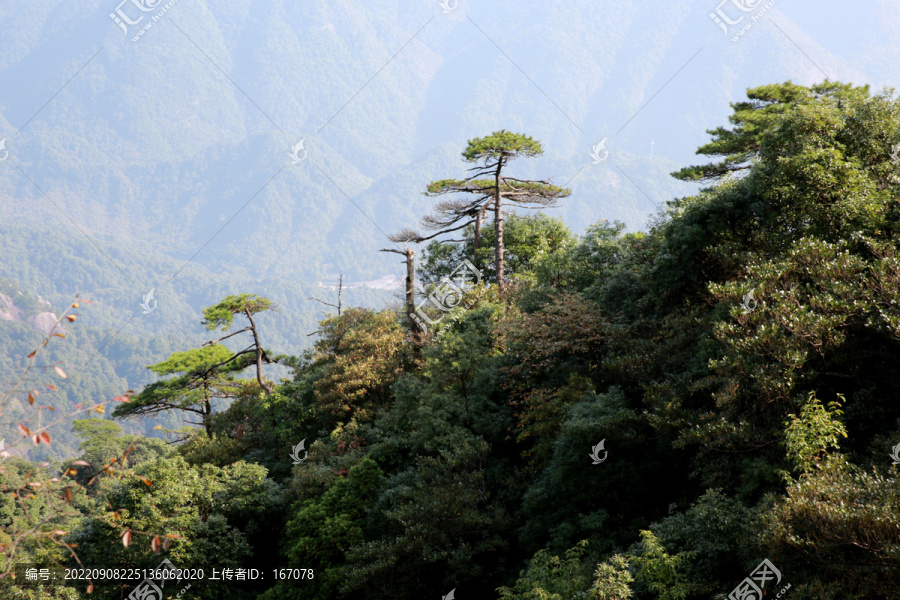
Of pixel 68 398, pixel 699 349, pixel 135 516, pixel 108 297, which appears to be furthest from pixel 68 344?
pixel 699 349

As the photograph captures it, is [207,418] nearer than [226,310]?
Yes

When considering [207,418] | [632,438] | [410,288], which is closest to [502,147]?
[410,288]

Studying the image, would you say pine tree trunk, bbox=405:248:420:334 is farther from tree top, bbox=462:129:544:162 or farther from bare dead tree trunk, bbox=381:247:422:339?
tree top, bbox=462:129:544:162

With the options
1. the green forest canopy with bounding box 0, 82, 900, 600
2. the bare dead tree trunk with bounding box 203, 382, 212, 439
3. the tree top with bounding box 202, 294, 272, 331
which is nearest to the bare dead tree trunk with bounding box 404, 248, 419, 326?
the green forest canopy with bounding box 0, 82, 900, 600

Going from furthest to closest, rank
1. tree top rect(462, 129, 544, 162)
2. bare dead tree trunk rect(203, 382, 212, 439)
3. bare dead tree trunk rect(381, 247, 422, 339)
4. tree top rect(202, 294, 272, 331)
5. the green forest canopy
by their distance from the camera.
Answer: tree top rect(202, 294, 272, 331) < bare dead tree trunk rect(203, 382, 212, 439) < tree top rect(462, 129, 544, 162) < bare dead tree trunk rect(381, 247, 422, 339) < the green forest canopy

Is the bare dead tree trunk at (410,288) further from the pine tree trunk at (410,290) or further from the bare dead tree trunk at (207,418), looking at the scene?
the bare dead tree trunk at (207,418)

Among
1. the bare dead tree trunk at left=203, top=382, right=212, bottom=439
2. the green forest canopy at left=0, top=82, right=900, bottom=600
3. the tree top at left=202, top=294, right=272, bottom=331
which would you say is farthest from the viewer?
the tree top at left=202, top=294, right=272, bottom=331

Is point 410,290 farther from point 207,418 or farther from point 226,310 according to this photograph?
point 207,418

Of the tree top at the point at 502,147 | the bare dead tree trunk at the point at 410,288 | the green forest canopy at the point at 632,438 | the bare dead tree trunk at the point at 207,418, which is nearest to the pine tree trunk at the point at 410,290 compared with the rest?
the bare dead tree trunk at the point at 410,288

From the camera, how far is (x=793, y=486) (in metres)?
5.94

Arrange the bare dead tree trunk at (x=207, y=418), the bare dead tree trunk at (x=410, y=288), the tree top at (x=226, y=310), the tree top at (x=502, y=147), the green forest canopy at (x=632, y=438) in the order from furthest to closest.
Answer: the tree top at (x=226, y=310) < the bare dead tree trunk at (x=207, y=418) < the tree top at (x=502, y=147) < the bare dead tree trunk at (x=410, y=288) < the green forest canopy at (x=632, y=438)

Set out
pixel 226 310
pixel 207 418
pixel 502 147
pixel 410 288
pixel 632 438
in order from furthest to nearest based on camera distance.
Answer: pixel 226 310 → pixel 207 418 → pixel 502 147 → pixel 410 288 → pixel 632 438

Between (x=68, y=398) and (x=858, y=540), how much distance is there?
364ft

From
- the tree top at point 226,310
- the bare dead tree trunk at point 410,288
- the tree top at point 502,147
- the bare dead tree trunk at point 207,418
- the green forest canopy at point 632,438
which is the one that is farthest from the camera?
the tree top at point 226,310
